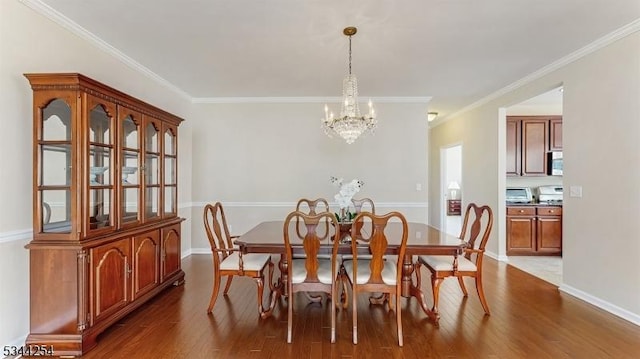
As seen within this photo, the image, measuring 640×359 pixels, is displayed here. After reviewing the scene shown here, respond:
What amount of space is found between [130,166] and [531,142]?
5.91 metres

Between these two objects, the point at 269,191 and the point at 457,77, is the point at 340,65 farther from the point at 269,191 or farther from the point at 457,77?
the point at 269,191

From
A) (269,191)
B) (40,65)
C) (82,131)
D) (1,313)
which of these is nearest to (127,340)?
(1,313)

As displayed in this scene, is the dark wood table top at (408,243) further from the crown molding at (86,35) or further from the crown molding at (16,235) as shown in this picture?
the crown molding at (86,35)

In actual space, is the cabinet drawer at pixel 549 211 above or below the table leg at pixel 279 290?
above

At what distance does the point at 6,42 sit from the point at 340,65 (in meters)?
2.90

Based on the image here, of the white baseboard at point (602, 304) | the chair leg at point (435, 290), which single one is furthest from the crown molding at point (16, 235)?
the white baseboard at point (602, 304)

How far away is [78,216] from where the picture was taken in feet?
7.72

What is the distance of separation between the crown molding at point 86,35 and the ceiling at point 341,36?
2 cm

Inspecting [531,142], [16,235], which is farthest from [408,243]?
[531,142]

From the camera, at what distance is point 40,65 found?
2.54 m

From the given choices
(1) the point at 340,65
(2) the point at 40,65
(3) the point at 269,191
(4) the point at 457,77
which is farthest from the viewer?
(3) the point at 269,191

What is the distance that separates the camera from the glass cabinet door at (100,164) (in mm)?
2482

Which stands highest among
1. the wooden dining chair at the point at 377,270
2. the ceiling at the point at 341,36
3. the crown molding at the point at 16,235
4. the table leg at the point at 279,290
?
the ceiling at the point at 341,36

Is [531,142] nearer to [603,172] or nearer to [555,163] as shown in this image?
[555,163]
